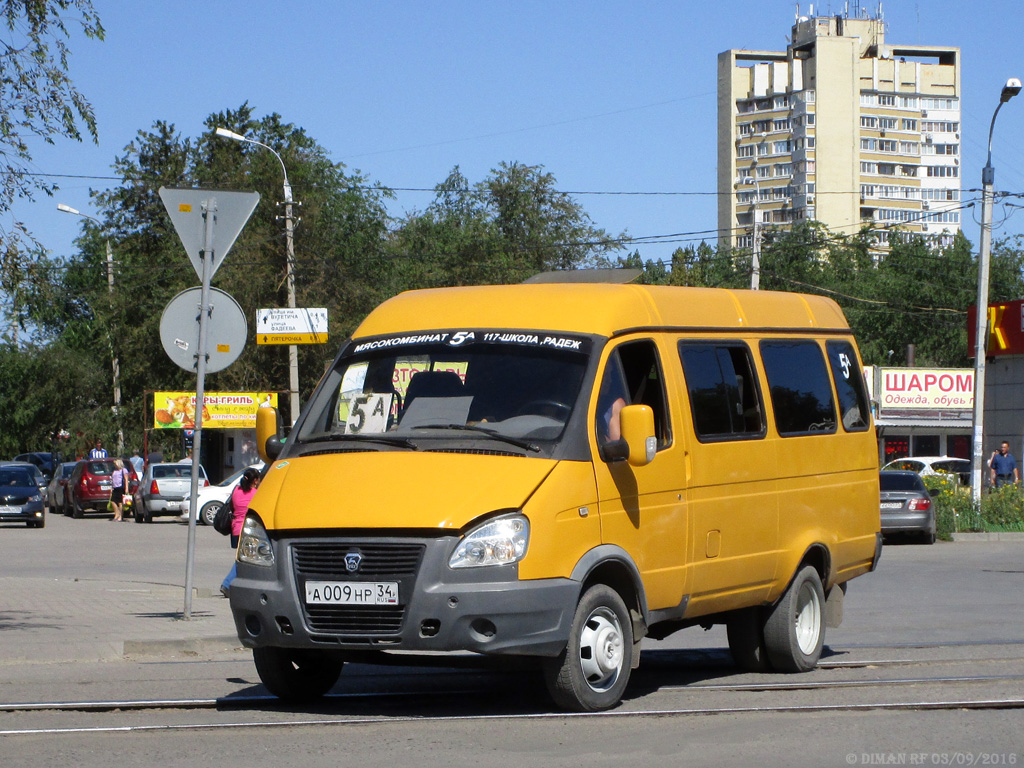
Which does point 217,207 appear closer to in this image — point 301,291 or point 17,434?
point 301,291

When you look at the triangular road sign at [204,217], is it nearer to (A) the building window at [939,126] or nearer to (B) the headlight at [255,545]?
(B) the headlight at [255,545]

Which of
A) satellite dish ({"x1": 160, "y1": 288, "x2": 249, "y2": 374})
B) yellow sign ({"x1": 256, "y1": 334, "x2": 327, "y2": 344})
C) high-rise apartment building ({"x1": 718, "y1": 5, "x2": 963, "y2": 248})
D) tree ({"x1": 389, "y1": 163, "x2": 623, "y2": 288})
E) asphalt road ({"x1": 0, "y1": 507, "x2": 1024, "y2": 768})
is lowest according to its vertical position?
asphalt road ({"x1": 0, "y1": 507, "x2": 1024, "y2": 768})

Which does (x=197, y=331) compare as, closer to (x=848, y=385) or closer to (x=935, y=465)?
(x=848, y=385)

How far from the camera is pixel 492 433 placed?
25.0 ft

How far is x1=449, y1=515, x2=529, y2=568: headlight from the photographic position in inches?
279

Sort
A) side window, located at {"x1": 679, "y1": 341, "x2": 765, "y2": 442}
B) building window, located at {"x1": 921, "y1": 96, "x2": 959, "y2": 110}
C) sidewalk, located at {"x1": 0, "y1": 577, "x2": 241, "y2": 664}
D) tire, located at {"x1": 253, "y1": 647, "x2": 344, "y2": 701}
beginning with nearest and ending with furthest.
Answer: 1. tire, located at {"x1": 253, "y1": 647, "x2": 344, "y2": 701}
2. side window, located at {"x1": 679, "y1": 341, "x2": 765, "y2": 442}
3. sidewalk, located at {"x1": 0, "y1": 577, "x2": 241, "y2": 664}
4. building window, located at {"x1": 921, "y1": 96, "x2": 959, "y2": 110}

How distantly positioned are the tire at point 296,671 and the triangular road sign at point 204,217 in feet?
16.2

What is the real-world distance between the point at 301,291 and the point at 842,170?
80.6 metres

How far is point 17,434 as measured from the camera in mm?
88625

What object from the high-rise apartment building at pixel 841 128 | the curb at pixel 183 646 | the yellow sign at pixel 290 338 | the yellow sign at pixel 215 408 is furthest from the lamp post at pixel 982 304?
the high-rise apartment building at pixel 841 128

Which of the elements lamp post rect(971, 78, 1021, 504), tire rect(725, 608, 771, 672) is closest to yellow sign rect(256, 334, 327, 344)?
lamp post rect(971, 78, 1021, 504)

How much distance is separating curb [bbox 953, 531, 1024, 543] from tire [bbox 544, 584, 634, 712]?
21.4 metres

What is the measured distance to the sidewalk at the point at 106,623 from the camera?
34.9 ft

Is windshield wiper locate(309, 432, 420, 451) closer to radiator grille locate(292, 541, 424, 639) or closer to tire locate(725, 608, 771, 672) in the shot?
radiator grille locate(292, 541, 424, 639)
